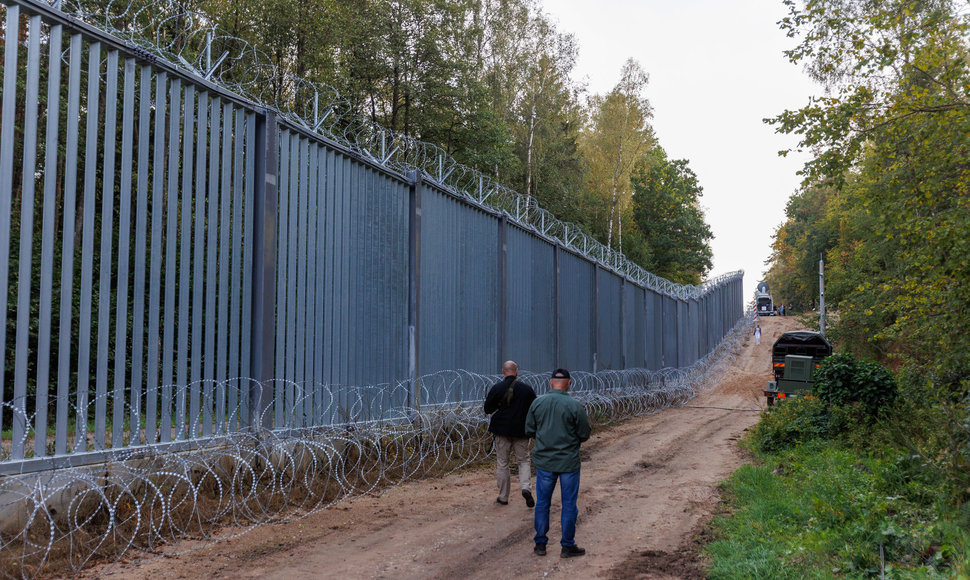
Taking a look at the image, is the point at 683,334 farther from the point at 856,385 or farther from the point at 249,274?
the point at 249,274

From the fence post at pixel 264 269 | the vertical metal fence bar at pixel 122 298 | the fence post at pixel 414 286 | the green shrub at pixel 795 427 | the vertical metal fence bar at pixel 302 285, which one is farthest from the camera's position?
the green shrub at pixel 795 427

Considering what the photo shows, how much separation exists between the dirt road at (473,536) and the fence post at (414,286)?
177 centimetres

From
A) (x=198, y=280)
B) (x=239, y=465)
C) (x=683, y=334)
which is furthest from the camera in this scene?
(x=683, y=334)

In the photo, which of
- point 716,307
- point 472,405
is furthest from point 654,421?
point 716,307

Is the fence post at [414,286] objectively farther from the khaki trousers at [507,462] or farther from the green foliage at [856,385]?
the green foliage at [856,385]

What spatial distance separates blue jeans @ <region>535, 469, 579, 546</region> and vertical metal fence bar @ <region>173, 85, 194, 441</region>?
152 inches

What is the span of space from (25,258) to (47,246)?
9.8 inches

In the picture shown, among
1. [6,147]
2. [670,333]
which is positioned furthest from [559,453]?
[670,333]

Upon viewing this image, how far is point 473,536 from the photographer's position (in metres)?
7.39

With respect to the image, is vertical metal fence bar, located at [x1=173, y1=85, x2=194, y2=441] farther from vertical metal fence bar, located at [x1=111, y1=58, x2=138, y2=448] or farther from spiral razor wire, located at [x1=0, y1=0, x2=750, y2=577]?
vertical metal fence bar, located at [x1=111, y1=58, x2=138, y2=448]

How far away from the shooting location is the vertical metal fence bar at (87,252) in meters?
6.62

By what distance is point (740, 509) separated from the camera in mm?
8523

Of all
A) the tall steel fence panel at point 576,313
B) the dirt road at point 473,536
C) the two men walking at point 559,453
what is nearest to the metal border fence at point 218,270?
the dirt road at point 473,536

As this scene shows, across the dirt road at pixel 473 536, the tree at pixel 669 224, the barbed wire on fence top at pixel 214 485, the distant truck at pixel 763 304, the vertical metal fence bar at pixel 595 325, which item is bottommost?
the dirt road at pixel 473 536
